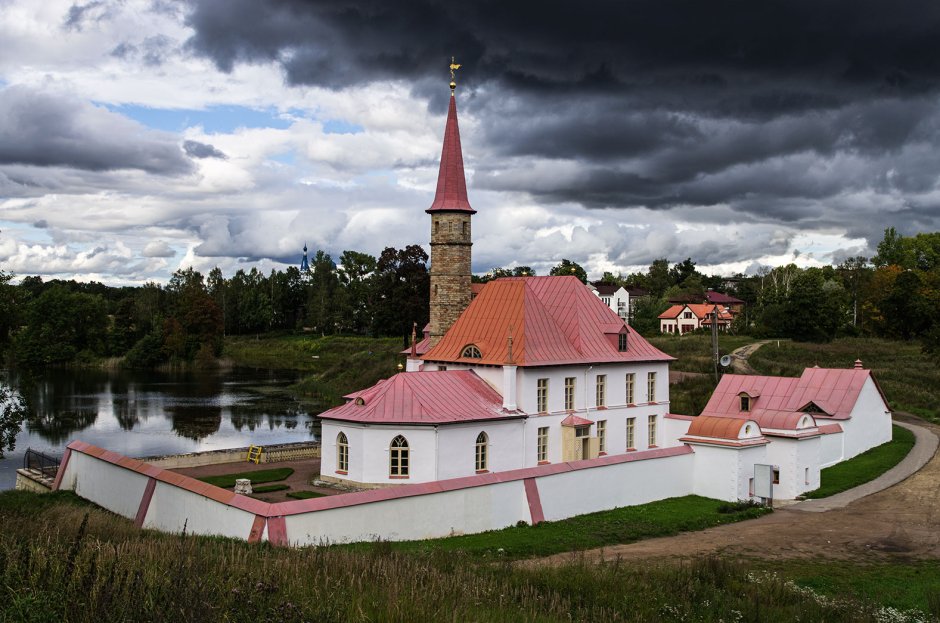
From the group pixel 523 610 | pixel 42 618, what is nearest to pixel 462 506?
pixel 523 610

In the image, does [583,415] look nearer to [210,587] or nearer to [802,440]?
[802,440]

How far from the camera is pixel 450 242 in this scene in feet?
108

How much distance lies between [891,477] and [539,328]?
44.1 feet

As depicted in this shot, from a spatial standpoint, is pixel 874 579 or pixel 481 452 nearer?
pixel 874 579

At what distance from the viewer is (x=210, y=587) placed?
780cm

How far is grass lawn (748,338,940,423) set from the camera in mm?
42784

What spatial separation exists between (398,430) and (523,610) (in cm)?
1498

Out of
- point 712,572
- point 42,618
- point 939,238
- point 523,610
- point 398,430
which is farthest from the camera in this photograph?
point 939,238

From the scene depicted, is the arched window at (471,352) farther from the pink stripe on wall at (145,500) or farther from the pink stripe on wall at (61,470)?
the pink stripe on wall at (61,470)

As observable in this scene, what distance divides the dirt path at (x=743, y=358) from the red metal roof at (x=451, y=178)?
23788 mm

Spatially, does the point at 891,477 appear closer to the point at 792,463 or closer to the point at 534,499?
the point at 792,463

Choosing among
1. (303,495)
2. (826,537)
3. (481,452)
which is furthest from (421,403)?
(826,537)

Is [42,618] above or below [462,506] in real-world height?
above

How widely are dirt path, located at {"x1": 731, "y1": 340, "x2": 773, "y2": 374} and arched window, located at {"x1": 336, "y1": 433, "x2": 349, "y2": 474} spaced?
30697 mm
